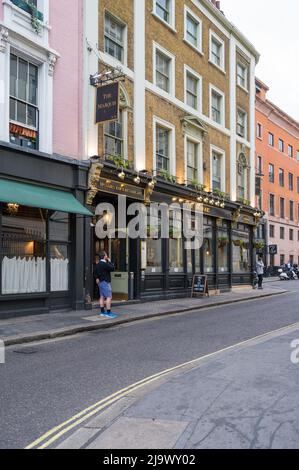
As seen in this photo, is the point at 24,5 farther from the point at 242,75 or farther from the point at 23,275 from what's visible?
the point at 242,75

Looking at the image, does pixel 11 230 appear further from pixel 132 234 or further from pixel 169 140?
pixel 169 140

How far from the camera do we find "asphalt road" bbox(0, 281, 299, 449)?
5.57 meters

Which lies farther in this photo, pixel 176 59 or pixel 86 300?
pixel 176 59

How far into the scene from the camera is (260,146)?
4678cm

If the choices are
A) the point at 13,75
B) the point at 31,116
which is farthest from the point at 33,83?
the point at 31,116

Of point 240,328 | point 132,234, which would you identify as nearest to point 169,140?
point 132,234

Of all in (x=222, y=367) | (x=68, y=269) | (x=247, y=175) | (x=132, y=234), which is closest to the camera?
(x=222, y=367)

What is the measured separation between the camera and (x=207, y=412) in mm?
5383

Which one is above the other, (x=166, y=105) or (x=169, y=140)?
(x=166, y=105)

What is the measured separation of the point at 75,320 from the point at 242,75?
2137 cm

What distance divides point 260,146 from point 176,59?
26.1m

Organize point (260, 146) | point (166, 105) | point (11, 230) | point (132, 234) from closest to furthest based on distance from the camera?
point (11, 230) < point (132, 234) < point (166, 105) < point (260, 146)

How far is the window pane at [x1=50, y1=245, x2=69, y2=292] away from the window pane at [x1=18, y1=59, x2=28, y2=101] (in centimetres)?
442

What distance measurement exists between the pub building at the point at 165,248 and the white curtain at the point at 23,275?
231cm
